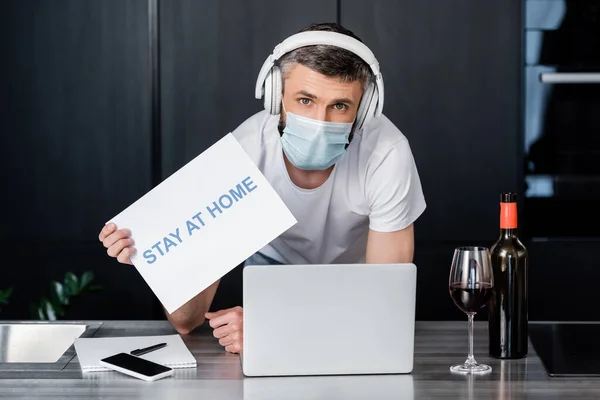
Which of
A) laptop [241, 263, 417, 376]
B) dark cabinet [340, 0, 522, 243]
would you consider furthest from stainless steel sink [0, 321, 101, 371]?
dark cabinet [340, 0, 522, 243]

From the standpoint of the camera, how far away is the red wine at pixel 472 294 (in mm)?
1344

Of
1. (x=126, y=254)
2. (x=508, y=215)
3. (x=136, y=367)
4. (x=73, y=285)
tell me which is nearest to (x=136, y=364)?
(x=136, y=367)

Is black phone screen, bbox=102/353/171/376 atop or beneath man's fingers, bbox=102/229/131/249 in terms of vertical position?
beneath

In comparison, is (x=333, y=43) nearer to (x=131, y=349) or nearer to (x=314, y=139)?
(x=314, y=139)

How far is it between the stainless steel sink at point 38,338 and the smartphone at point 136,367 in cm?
23

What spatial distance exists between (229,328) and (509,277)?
1.64 feet

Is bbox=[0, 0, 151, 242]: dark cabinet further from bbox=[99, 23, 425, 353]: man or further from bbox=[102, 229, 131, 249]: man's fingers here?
bbox=[102, 229, 131, 249]: man's fingers

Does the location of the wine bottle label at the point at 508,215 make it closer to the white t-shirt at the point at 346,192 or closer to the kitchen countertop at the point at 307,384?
the kitchen countertop at the point at 307,384

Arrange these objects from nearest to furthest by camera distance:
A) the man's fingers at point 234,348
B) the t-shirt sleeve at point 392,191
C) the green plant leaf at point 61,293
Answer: the man's fingers at point 234,348, the t-shirt sleeve at point 392,191, the green plant leaf at point 61,293

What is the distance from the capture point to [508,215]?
1.40m

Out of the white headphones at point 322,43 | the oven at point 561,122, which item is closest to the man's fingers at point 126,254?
the white headphones at point 322,43

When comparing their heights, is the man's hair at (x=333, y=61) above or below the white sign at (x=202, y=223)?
above

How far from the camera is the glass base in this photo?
1376 mm

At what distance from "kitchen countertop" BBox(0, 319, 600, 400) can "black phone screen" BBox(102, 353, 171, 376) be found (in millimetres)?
20
